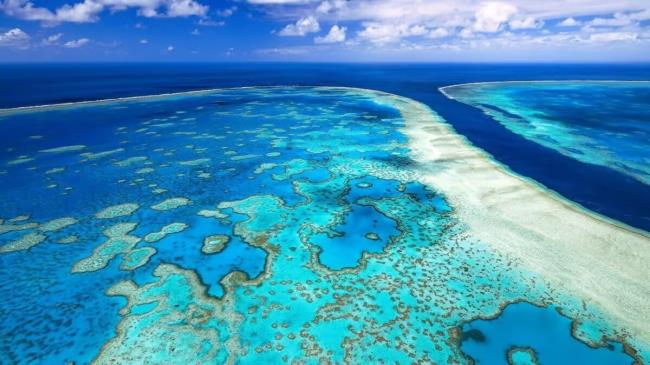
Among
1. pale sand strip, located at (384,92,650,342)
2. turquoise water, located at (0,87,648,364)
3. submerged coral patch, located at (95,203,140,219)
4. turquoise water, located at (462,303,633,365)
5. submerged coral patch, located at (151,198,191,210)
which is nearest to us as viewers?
turquoise water, located at (462,303,633,365)

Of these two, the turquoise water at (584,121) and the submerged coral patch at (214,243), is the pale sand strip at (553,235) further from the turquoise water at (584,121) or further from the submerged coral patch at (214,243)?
the submerged coral patch at (214,243)

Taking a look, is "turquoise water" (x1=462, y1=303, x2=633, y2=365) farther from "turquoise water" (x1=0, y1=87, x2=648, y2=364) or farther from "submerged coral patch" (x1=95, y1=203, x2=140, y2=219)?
"submerged coral patch" (x1=95, y1=203, x2=140, y2=219)

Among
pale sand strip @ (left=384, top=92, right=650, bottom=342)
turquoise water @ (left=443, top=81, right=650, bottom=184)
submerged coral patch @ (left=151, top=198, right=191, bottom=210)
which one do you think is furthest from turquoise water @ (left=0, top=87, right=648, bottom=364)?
turquoise water @ (left=443, top=81, right=650, bottom=184)

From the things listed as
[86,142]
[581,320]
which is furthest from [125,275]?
[86,142]

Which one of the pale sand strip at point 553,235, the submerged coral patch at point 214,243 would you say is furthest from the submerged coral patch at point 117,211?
the pale sand strip at point 553,235

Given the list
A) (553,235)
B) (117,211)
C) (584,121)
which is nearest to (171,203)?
(117,211)

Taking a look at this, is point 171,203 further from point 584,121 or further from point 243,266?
point 584,121
